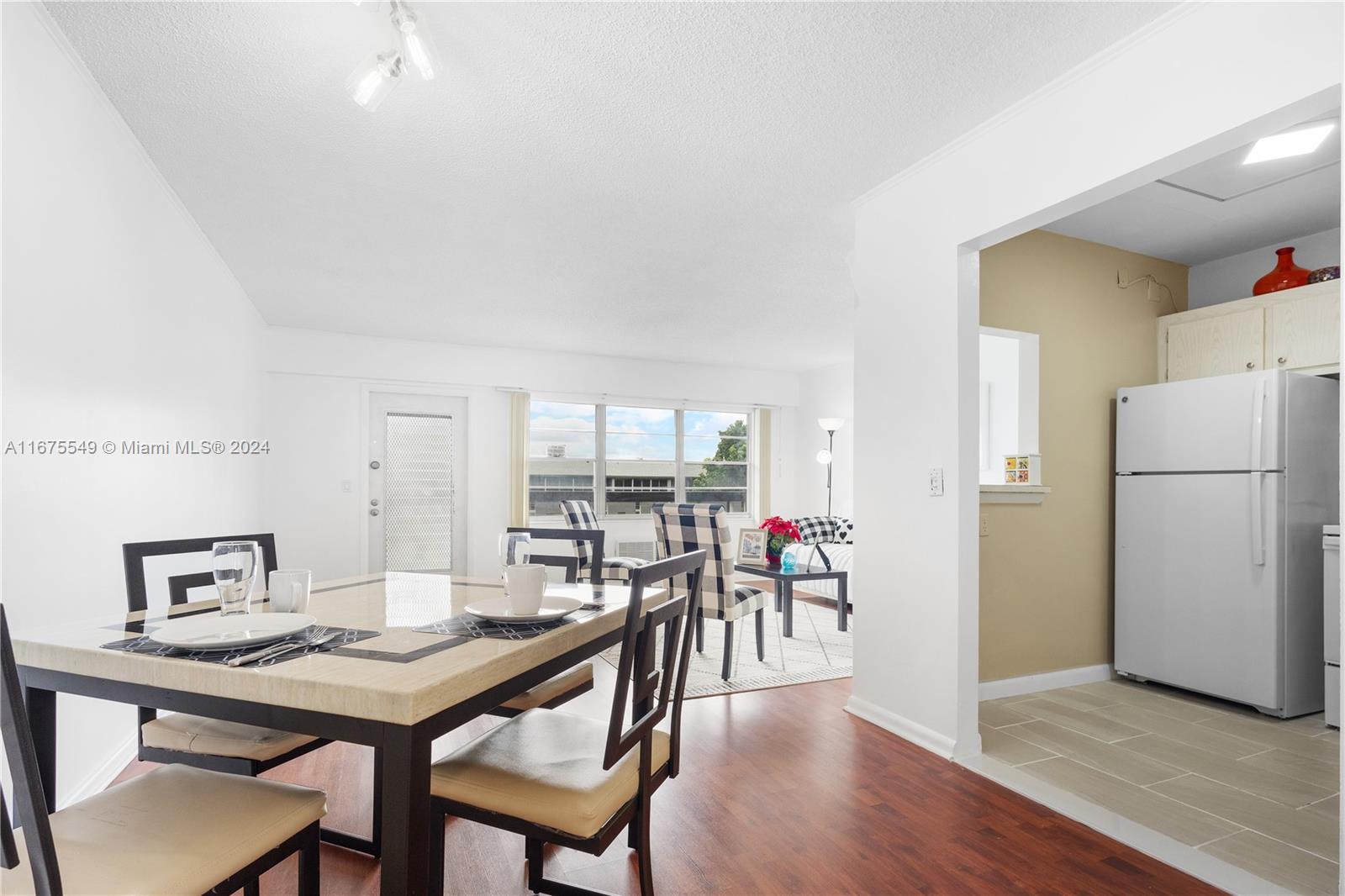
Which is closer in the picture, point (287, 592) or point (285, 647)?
point (285, 647)

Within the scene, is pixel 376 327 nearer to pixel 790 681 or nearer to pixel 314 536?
pixel 314 536

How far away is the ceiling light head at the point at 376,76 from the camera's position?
6.82ft

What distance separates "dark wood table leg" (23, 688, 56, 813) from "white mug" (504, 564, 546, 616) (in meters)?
0.89

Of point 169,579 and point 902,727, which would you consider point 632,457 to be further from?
point 169,579

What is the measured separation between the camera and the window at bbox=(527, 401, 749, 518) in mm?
7633

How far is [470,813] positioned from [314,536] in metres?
5.68

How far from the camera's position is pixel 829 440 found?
8.12 meters

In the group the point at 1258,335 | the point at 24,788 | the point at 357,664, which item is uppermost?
the point at 1258,335

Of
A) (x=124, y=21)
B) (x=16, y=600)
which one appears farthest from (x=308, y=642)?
(x=124, y=21)

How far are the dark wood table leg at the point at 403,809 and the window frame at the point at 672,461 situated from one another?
6.32m


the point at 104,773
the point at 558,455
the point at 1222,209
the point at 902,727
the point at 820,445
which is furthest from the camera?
the point at 820,445

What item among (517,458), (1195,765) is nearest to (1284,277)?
(1195,765)

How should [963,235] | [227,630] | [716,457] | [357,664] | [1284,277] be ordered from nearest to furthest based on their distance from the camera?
[357,664] → [227,630] → [963,235] → [1284,277] → [716,457]

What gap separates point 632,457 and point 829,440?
2299mm
